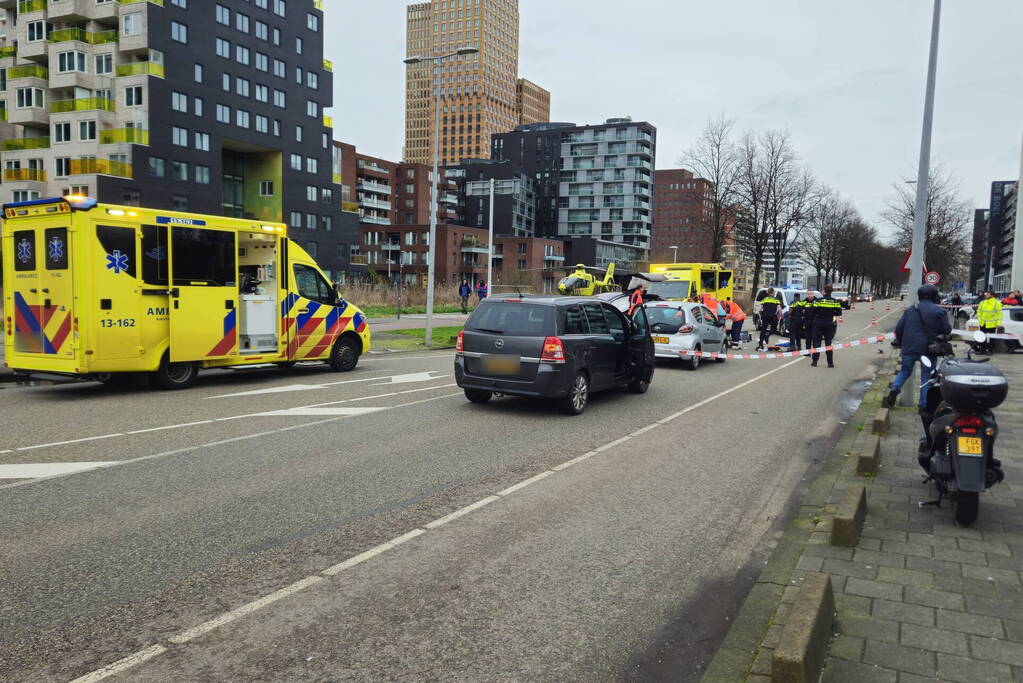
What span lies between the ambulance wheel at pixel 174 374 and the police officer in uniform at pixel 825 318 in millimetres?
12229

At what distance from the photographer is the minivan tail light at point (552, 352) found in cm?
1005

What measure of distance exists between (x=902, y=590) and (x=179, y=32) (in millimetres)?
60876

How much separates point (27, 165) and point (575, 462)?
61606 millimetres

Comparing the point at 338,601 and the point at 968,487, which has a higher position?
the point at 968,487

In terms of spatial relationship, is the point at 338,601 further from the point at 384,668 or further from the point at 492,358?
the point at 492,358

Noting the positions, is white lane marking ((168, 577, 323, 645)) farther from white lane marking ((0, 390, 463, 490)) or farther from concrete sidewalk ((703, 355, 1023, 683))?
white lane marking ((0, 390, 463, 490))

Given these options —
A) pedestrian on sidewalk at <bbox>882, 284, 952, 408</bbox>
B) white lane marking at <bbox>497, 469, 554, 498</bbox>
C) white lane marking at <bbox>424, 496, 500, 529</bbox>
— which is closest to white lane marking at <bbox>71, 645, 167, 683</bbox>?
white lane marking at <bbox>424, 496, 500, 529</bbox>

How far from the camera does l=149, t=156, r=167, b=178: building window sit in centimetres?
5336

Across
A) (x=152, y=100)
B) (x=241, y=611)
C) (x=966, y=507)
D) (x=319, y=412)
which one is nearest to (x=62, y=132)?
(x=152, y=100)

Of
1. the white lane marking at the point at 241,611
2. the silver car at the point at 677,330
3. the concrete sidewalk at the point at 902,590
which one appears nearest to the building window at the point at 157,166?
the silver car at the point at 677,330

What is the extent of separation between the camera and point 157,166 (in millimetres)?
53812

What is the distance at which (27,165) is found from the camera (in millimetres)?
56125

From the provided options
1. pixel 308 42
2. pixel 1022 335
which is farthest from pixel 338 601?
pixel 308 42

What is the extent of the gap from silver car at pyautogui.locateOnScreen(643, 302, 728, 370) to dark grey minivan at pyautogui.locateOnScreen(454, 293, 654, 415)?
539 centimetres
